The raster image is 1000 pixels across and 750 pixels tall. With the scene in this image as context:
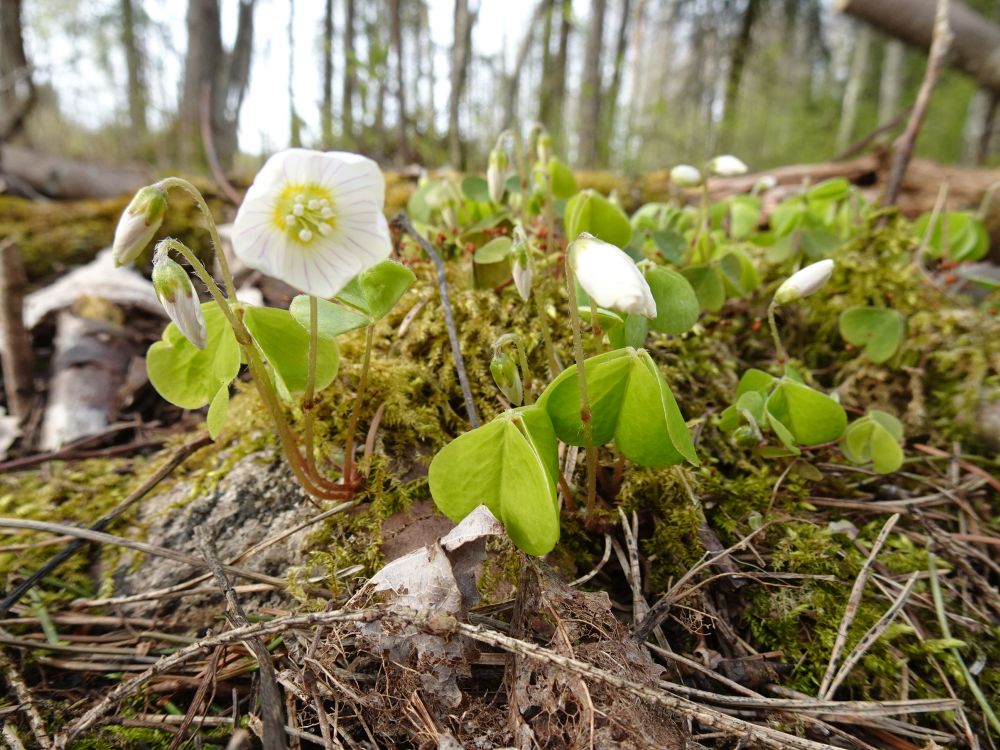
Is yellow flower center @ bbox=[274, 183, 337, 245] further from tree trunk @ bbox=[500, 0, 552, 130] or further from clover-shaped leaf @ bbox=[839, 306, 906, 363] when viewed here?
tree trunk @ bbox=[500, 0, 552, 130]

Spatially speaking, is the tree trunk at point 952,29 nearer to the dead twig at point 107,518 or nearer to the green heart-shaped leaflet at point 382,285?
the green heart-shaped leaflet at point 382,285

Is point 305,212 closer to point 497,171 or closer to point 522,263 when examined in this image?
point 522,263

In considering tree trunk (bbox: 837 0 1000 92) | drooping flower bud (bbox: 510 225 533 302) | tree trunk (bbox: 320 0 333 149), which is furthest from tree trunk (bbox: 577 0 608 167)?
drooping flower bud (bbox: 510 225 533 302)

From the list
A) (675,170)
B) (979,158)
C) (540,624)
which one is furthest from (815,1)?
(540,624)

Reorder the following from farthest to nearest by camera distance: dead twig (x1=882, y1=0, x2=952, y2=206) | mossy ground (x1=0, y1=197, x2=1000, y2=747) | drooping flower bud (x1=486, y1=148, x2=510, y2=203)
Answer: dead twig (x1=882, y1=0, x2=952, y2=206) → drooping flower bud (x1=486, y1=148, x2=510, y2=203) → mossy ground (x1=0, y1=197, x2=1000, y2=747)

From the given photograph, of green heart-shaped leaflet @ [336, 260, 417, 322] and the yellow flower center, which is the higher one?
the yellow flower center

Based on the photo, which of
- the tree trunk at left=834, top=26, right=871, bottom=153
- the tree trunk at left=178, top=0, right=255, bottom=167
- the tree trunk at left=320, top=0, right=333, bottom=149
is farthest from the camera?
the tree trunk at left=834, top=26, right=871, bottom=153

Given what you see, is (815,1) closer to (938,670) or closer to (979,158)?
(979,158)
